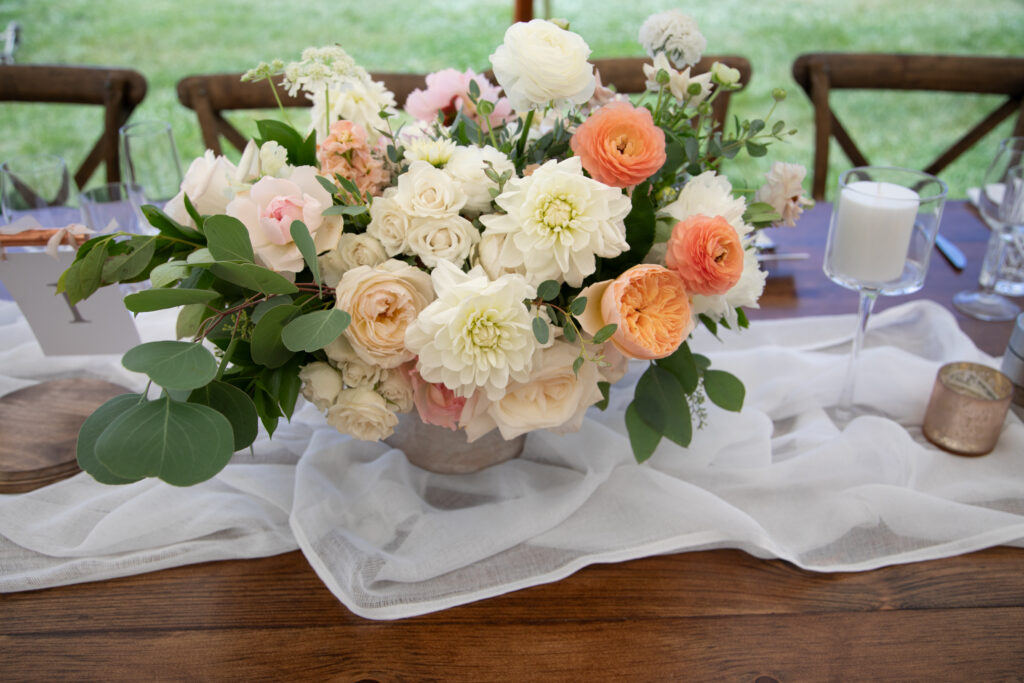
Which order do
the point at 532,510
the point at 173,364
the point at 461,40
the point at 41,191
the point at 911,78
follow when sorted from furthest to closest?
the point at 461,40, the point at 911,78, the point at 41,191, the point at 532,510, the point at 173,364

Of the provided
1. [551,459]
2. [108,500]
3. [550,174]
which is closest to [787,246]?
[551,459]

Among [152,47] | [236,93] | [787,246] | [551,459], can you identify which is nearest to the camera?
[551,459]

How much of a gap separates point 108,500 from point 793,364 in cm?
84

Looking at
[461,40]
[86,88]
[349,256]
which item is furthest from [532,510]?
[461,40]

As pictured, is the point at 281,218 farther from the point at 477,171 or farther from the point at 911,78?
the point at 911,78

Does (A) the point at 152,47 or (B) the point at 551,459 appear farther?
(A) the point at 152,47

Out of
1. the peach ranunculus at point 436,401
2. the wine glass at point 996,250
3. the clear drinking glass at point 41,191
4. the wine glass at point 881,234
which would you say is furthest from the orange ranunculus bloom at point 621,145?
the clear drinking glass at point 41,191

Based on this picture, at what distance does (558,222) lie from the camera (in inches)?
24.5

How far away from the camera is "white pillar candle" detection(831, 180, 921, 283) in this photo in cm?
86

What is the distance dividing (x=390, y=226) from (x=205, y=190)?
0.19 m

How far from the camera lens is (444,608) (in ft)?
2.36

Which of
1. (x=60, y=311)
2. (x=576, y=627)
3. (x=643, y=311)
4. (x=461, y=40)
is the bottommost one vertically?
(x=461, y=40)

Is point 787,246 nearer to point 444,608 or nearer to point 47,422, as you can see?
point 444,608

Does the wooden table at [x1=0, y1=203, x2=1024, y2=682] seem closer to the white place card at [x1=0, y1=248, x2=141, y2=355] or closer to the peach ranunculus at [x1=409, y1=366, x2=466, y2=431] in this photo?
the peach ranunculus at [x1=409, y1=366, x2=466, y2=431]
